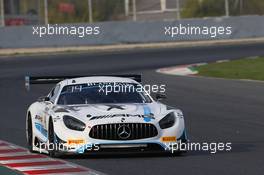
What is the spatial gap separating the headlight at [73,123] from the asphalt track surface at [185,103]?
0.44 m

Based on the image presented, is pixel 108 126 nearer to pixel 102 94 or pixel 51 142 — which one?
pixel 51 142

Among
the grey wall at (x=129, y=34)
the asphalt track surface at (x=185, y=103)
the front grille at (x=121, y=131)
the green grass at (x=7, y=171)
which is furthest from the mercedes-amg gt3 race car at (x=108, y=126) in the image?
the grey wall at (x=129, y=34)

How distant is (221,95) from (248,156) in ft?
37.6

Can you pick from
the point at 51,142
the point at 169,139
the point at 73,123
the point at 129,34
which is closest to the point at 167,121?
the point at 169,139

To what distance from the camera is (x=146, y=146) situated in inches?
492

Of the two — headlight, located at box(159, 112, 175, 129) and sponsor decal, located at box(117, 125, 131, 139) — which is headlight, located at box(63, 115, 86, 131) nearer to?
sponsor decal, located at box(117, 125, 131, 139)

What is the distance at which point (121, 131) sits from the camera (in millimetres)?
12453

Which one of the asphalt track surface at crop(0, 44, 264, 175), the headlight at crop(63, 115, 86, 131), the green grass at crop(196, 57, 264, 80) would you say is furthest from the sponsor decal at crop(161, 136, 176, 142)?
the green grass at crop(196, 57, 264, 80)

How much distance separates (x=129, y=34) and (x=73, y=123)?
39.7m

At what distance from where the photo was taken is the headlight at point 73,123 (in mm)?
12445

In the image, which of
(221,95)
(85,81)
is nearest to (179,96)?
(221,95)

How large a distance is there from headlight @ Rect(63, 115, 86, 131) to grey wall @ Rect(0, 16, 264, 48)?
37.1 m

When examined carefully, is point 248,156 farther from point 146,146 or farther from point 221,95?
point 221,95

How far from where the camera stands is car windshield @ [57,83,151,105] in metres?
13.5
